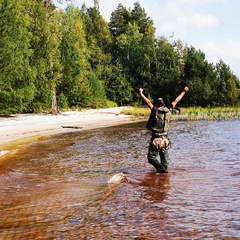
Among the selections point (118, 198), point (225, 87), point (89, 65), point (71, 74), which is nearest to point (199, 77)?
point (225, 87)

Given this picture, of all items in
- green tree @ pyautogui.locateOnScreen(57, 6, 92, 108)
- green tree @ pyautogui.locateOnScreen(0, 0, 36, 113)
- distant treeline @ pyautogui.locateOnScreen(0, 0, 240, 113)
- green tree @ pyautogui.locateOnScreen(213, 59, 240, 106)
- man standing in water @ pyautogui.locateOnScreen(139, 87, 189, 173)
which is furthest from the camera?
green tree @ pyautogui.locateOnScreen(213, 59, 240, 106)

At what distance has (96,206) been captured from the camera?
6785 millimetres

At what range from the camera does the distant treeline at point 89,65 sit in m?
29.9

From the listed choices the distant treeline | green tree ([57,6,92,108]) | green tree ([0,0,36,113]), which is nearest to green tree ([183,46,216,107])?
the distant treeline

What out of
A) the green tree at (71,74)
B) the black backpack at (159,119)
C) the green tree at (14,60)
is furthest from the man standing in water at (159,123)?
the green tree at (71,74)

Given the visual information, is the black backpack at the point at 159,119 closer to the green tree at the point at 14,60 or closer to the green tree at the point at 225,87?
the green tree at the point at 14,60

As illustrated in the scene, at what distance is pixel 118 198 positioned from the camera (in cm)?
744

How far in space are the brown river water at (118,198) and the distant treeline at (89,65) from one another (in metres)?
17.2

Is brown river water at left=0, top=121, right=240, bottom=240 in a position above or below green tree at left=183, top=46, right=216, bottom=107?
below

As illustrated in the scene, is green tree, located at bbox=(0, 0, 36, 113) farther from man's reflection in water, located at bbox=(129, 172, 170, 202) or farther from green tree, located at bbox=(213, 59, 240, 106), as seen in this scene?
green tree, located at bbox=(213, 59, 240, 106)

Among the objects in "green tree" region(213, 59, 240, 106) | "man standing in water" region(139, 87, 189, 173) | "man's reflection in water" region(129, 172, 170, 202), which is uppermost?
"green tree" region(213, 59, 240, 106)

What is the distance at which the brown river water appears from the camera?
545 centimetres

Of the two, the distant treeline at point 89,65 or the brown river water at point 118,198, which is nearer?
the brown river water at point 118,198

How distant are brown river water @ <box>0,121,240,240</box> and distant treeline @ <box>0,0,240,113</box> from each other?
17.2m
